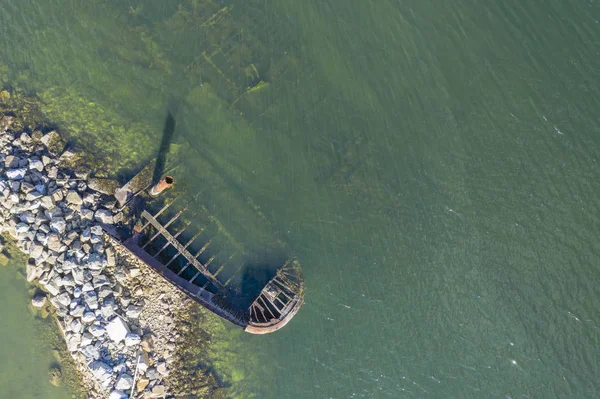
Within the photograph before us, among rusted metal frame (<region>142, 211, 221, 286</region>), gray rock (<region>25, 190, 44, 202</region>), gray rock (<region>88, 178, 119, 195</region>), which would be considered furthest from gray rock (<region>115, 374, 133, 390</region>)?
gray rock (<region>25, 190, 44, 202</region>)

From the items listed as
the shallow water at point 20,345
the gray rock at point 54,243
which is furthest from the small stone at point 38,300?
the gray rock at point 54,243

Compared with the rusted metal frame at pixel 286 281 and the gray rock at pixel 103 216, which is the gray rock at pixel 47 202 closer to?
the gray rock at pixel 103 216

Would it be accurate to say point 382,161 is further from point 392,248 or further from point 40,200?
point 40,200

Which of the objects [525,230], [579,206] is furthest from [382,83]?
[579,206]

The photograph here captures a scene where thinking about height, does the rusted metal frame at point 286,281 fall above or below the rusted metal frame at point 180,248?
above

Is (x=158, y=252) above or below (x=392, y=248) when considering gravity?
below

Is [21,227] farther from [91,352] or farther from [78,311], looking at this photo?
[91,352]

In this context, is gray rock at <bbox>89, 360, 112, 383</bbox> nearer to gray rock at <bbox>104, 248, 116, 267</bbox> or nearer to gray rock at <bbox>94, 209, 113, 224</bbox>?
gray rock at <bbox>104, 248, 116, 267</bbox>
